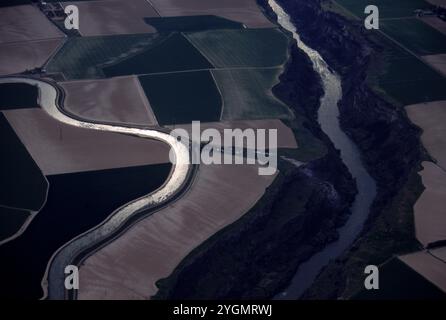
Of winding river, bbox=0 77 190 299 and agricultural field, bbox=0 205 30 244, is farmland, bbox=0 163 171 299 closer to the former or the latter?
winding river, bbox=0 77 190 299

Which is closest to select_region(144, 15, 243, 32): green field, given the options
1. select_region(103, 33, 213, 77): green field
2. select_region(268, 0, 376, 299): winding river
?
select_region(103, 33, 213, 77): green field

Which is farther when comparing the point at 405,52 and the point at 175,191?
the point at 405,52

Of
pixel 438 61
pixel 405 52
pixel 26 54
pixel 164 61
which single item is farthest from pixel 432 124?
pixel 26 54

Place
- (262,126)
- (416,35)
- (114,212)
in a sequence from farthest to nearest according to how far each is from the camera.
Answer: (416,35) → (262,126) → (114,212)

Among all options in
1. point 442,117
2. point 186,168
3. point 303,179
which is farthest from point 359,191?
point 186,168

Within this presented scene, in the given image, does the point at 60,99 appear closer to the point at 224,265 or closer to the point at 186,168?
the point at 186,168

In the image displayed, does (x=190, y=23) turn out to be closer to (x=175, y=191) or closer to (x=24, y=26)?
(x=24, y=26)

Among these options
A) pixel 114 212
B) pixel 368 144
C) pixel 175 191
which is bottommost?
pixel 114 212
